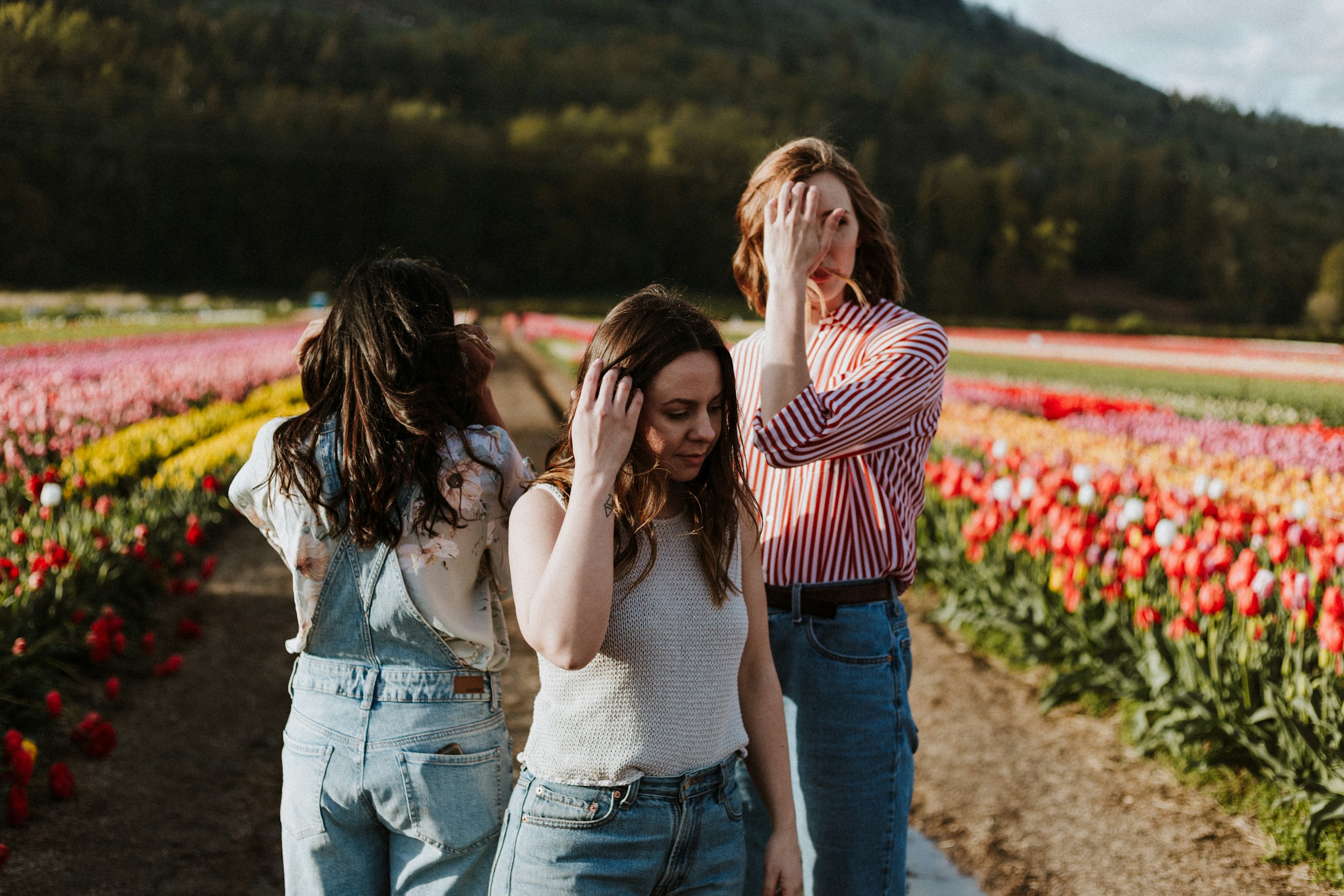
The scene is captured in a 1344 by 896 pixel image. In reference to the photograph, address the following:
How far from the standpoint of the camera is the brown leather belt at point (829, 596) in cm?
210

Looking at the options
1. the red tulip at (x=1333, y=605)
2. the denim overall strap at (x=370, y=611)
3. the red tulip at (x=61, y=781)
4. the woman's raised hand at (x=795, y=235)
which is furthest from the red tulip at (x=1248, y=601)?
the red tulip at (x=61, y=781)

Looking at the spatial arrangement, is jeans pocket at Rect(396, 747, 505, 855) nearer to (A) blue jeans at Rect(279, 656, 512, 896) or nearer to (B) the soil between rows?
(A) blue jeans at Rect(279, 656, 512, 896)

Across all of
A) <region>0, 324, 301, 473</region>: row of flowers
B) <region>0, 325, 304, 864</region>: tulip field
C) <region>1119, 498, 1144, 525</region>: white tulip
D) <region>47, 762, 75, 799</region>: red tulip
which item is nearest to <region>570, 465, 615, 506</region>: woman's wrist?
<region>0, 325, 304, 864</region>: tulip field

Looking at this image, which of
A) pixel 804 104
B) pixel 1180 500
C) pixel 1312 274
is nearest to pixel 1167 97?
pixel 804 104

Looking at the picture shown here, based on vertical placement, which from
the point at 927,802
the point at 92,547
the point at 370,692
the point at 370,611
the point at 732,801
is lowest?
the point at 927,802

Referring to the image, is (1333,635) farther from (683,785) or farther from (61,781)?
(61,781)

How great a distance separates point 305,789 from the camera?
6.14ft

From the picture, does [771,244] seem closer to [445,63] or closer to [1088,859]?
[1088,859]

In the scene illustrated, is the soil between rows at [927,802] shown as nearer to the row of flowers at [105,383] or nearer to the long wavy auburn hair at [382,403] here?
the long wavy auburn hair at [382,403]

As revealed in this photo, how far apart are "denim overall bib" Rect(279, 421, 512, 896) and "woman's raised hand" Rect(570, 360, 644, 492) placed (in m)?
0.48

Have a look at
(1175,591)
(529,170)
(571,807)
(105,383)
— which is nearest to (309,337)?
(571,807)

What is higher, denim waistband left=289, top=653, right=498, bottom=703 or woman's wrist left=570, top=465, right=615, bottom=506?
woman's wrist left=570, top=465, right=615, bottom=506

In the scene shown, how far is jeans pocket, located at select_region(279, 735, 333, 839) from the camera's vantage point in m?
1.86

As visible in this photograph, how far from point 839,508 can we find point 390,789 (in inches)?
37.5
